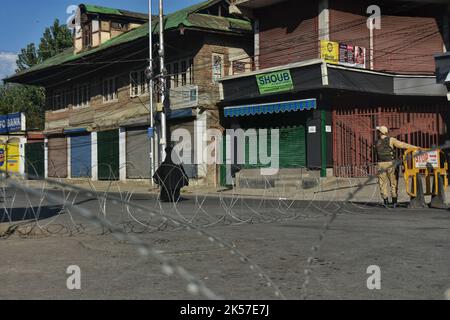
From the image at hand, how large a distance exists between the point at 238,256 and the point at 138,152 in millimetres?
28191

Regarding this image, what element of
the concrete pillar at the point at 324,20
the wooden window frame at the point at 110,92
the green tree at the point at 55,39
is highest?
the green tree at the point at 55,39

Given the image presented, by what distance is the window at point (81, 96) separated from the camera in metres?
35.6

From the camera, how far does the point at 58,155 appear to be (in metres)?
39.0

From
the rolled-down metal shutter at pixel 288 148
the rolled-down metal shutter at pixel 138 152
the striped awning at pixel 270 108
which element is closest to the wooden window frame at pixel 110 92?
the rolled-down metal shutter at pixel 138 152

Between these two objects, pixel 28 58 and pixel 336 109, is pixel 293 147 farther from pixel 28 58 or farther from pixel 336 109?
pixel 28 58

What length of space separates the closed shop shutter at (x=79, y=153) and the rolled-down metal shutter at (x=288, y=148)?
13816mm

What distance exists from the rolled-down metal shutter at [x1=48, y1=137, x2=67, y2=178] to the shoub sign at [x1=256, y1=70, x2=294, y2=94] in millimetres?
18746

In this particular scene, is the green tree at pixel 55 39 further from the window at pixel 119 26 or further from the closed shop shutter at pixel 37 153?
the window at pixel 119 26

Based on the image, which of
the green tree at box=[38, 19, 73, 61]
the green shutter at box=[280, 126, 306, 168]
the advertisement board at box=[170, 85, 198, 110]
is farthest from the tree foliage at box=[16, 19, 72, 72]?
the green shutter at box=[280, 126, 306, 168]

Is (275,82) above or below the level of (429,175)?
above

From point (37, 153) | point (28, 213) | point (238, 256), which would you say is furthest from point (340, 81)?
point (37, 153)

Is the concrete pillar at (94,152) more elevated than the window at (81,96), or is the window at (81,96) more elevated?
the window at (81,96)

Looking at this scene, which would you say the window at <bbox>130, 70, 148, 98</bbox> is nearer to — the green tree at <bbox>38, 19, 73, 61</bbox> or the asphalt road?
the asphalt road

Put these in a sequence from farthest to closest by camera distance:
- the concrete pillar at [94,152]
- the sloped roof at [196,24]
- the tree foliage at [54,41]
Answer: the tree foliage at [54,41], the concrete pillar at [94,152], the sloped roof at [196,24]
